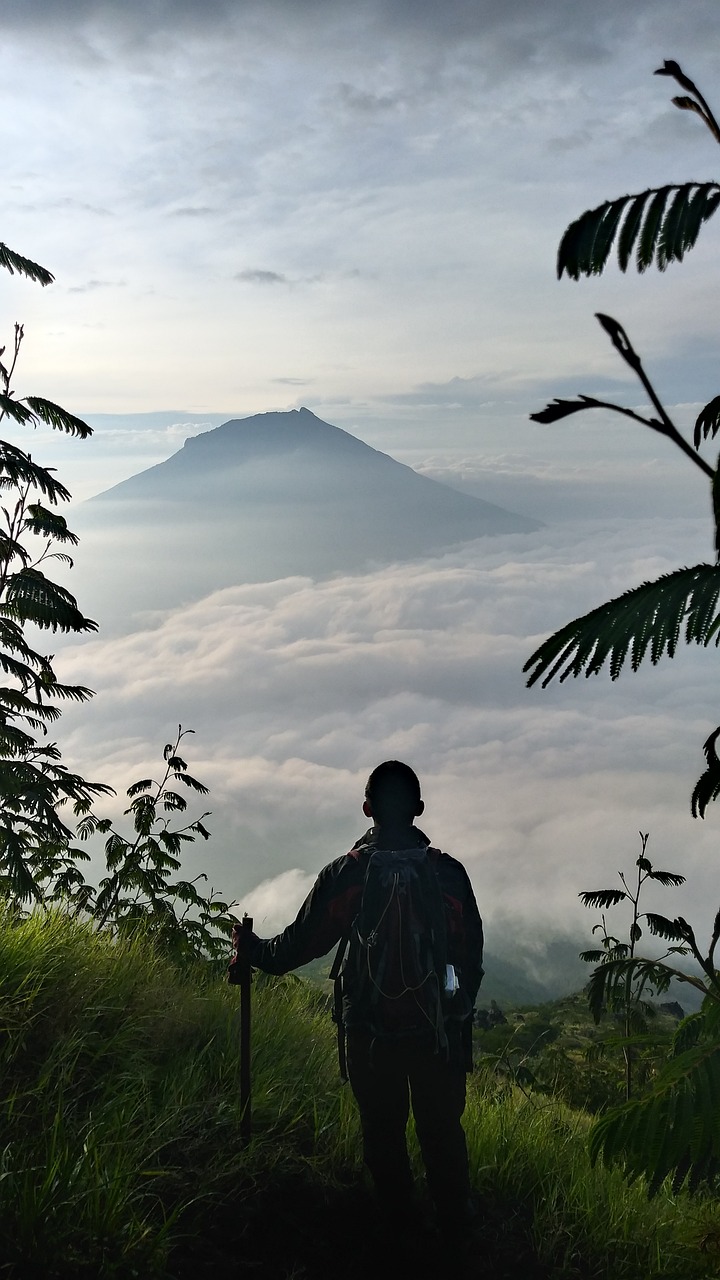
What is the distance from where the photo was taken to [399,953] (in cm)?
428

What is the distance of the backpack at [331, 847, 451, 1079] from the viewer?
424 cm

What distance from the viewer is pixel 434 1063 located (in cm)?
428

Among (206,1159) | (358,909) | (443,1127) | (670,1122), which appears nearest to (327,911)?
(358,909)

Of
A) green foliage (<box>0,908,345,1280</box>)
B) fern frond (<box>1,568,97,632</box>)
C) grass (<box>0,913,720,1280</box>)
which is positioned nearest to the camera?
green foliage (<box>0,908,345,1280</box>)

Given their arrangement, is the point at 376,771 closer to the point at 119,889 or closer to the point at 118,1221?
the point at 118,1221

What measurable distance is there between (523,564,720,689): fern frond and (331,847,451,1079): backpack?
249 centimetres

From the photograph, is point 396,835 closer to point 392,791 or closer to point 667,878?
point 392,791

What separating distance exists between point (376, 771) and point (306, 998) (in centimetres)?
323

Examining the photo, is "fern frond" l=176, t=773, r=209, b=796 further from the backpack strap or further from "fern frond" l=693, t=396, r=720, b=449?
"fern frond" l=693, t=396, r=720, b=449

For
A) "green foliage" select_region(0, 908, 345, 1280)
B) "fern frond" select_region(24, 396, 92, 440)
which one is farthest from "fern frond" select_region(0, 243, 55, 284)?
"green foliage" select_region(0, 908, 345, 1280)

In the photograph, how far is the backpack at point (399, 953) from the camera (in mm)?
4238

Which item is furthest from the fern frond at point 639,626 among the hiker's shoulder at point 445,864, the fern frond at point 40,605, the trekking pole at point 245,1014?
the fern frond at point 40,605

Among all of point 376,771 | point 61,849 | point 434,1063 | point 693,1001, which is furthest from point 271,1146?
point 693,1001

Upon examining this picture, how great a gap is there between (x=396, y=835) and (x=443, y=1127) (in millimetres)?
1288
